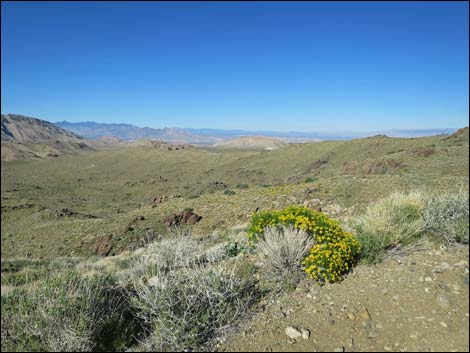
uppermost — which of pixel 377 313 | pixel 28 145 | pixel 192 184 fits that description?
pixel 377 313

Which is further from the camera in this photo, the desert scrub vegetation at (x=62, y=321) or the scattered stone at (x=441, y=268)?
the scattered stone at (x=441, y=268)

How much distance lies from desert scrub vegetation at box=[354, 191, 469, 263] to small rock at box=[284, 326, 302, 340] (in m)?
1.93

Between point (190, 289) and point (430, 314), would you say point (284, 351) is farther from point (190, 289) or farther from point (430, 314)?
point (430, 314)

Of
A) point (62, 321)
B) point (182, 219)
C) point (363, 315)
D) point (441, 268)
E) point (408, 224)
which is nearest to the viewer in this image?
point (62, 321)

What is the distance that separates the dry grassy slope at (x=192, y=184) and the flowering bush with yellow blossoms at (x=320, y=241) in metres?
5.95

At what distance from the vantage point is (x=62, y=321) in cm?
328

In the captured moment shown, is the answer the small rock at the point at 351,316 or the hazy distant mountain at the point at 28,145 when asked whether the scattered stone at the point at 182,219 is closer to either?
the small rock at the point at 351,316

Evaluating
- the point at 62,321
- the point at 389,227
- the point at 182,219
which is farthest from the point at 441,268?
the point at 182,219

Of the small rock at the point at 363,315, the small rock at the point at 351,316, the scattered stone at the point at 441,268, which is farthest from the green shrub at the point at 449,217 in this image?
the small rock at the point at 351,316

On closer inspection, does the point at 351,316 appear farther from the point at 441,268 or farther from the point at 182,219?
the point at 182,219

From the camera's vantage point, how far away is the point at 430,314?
353 centimetres

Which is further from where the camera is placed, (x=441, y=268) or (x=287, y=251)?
(x=287, y=251)

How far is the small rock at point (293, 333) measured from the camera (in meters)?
3.43

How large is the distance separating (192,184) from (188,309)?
1470 inches
